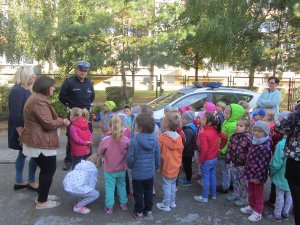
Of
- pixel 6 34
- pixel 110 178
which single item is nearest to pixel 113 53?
pixel 6 34

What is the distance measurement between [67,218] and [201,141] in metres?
2.02

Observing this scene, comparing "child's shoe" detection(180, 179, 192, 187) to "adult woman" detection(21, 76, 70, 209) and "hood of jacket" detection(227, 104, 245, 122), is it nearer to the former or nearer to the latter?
"hood of jacket" detection(227, 104, 245, 122)

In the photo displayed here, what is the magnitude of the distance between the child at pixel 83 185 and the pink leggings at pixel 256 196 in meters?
1.98

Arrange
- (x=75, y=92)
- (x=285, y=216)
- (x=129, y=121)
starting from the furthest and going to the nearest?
(x=75, y=92), (x=129, y=121), (x=285, y=216)

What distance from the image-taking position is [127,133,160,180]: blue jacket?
3.98m

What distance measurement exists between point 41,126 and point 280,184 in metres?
3.02

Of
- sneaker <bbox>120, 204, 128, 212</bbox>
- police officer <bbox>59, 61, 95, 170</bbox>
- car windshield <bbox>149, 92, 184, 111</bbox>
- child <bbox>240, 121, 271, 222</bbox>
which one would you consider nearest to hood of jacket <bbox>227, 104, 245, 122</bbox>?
child <bbox>240, 121, 271, 222</bbox>

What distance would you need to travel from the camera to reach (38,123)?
4066mm

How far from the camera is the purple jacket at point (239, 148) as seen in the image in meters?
4.36

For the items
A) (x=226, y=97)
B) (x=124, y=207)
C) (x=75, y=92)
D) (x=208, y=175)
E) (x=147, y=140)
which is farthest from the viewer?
(x=226, y=97)

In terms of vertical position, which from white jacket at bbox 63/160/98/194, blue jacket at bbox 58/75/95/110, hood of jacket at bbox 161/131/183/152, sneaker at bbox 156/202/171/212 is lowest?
sneaker at bbox 156/202/171/212

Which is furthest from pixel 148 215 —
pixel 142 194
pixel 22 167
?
pixel 22 167

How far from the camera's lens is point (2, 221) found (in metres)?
4.05

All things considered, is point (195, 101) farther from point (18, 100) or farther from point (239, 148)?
point (18, 100)
